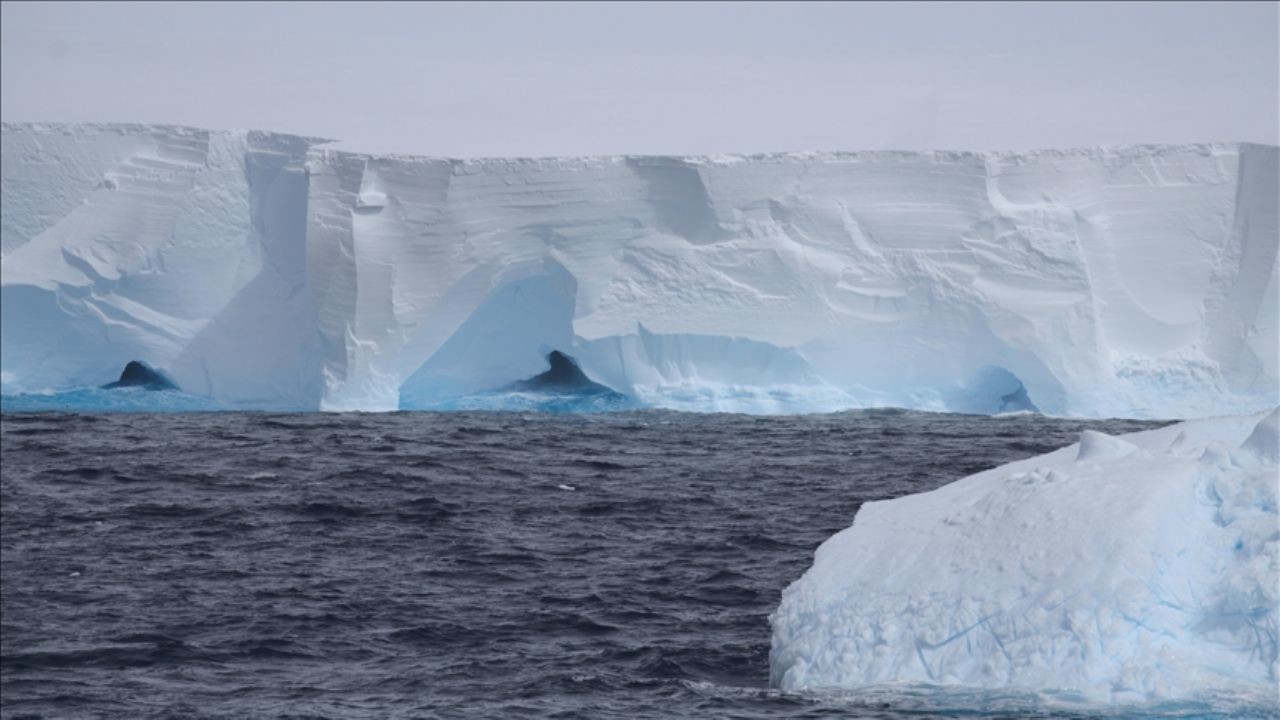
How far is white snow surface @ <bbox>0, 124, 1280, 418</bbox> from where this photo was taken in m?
14.7

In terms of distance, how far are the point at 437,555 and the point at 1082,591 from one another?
4303 millimetres

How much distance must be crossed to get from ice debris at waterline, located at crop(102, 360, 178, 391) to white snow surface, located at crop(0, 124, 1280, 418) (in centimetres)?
203

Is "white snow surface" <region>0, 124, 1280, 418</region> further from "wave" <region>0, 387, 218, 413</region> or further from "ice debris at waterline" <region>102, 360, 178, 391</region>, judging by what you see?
"ice debris at waterline" <region>102, 360, 178, 391</region>

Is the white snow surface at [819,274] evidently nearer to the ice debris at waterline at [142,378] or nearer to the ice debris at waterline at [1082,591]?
the ice debris at waterline at [142,378]

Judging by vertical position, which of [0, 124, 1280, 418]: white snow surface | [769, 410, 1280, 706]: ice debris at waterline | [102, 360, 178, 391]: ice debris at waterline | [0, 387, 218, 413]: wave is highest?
[0, 124, 1280, 418]: white snow surface

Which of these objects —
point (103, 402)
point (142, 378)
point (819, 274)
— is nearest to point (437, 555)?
point (819, 274)

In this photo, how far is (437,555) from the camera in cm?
909

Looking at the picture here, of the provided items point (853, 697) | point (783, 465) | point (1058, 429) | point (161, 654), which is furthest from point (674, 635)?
point (1058, 429)

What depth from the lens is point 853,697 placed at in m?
5.96

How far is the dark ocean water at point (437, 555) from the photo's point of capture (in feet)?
21.4

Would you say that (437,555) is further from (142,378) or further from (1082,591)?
(142,378)

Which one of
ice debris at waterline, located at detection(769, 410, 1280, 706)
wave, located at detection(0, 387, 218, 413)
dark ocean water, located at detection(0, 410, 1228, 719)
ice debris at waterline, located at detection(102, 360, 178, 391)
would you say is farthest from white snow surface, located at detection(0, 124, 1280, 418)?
ice debris at waterline, located at detection(769, 410, 1280, 706)

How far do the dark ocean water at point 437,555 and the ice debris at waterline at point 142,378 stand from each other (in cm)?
154

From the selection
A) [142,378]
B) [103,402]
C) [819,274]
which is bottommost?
[103,402]
